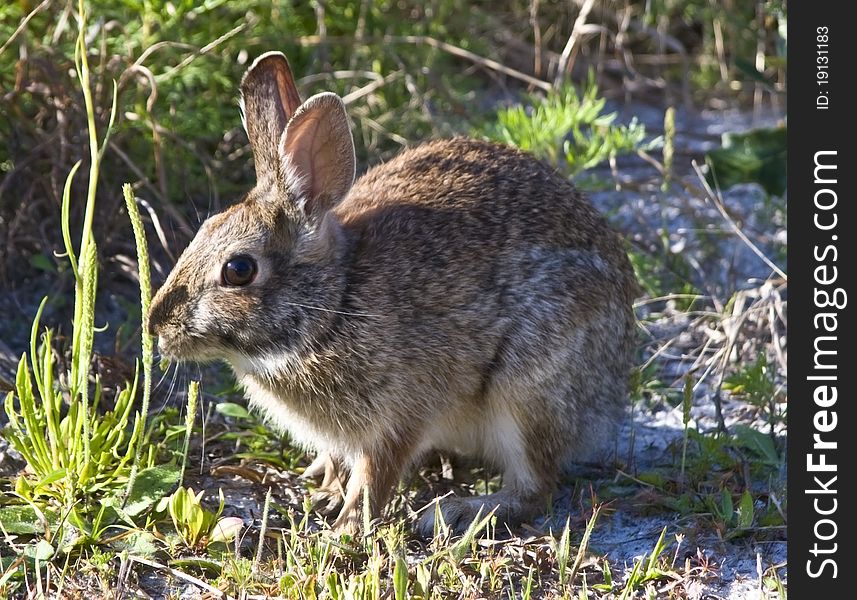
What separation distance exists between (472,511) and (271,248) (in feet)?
3.41

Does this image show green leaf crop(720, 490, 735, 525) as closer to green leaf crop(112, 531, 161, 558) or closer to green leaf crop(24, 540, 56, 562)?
green leaf crop(112, 531, 161, 558)

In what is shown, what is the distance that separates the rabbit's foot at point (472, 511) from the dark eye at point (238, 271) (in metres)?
0.89

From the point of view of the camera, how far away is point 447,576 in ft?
10.9

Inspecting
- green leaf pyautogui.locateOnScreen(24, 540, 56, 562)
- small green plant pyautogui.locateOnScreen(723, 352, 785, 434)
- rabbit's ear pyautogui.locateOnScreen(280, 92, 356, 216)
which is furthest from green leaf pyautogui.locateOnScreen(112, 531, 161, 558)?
small green plant pyautogui.locateOnScreen(723, 352, 785, 434)

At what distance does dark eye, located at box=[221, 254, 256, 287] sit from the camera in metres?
3.57

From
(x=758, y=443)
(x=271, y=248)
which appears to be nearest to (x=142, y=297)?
(x=271, y=248)

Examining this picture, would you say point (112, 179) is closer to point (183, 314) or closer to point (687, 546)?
point (183, 314)

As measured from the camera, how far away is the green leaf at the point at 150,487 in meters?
3.52

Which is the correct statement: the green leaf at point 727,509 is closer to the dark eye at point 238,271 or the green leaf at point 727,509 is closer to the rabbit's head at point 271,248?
the rabbit's head at point 271,248

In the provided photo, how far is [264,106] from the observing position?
3758 millimetres

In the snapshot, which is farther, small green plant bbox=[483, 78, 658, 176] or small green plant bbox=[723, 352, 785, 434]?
small green plant bbox=[483, 78, 658, 176]

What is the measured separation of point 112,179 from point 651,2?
2733 millimetres

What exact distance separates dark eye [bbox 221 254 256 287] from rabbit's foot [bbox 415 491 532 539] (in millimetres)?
891
